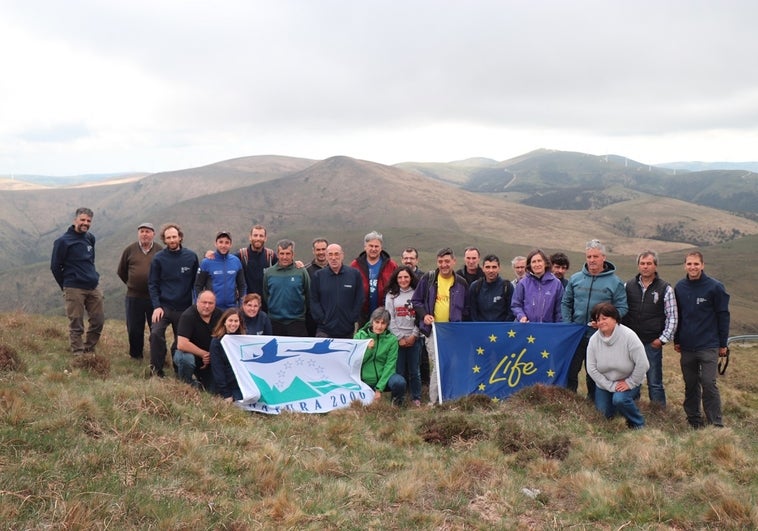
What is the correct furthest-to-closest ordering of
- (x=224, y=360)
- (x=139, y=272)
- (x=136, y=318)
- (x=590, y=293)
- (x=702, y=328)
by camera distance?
(x=136, y=318) < (x=139, y=272) < (x=590, y=293) < (x=224, y=360) < (x=702, y=328)

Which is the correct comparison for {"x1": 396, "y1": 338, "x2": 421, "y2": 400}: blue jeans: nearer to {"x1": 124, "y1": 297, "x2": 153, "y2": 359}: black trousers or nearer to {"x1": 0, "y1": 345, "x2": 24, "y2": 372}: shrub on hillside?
{"x1": 124, "y1": 297, "x2": 153, "y2": 359}: black trousers

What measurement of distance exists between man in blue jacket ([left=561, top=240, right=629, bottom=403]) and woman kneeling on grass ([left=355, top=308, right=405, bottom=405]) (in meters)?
3.28

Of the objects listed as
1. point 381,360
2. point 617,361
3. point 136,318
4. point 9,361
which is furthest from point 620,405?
point 9,361

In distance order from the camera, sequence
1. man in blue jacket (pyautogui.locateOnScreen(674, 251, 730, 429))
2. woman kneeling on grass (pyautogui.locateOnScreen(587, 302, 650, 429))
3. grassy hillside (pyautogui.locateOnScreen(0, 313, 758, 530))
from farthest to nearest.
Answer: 1. man in blue jacket (pyautogui.locateOnScreen(674, 251, 730, 429))
2. woman kneeling on grass (pyautogui.locateOnScreen(587, 302, 650, 429))
3. grassy hillside (pyautogui.locateOnScreen(0, 313, 758, 530))

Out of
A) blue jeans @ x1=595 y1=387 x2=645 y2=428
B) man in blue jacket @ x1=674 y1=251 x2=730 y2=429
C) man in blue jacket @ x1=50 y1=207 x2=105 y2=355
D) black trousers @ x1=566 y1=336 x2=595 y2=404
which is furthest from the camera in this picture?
man in blue jacket @ x1=50 y1=207 x2=105 y2=355

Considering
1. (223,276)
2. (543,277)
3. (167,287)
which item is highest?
(223,276)

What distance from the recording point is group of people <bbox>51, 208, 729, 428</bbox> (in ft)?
29.3

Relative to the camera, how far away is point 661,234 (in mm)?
182750

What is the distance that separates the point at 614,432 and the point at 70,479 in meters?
7.40

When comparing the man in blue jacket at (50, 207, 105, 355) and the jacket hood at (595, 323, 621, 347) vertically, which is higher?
the man in blue jacket at (50, 207, 105, 355)

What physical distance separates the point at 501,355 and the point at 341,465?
14.9ft

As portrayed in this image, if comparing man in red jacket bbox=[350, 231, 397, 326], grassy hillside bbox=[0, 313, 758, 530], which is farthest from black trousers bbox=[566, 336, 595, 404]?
man in red jacket bbox=[350, 231, 397, 326]

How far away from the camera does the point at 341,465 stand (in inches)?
263

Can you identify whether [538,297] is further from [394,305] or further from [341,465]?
[341,465]
